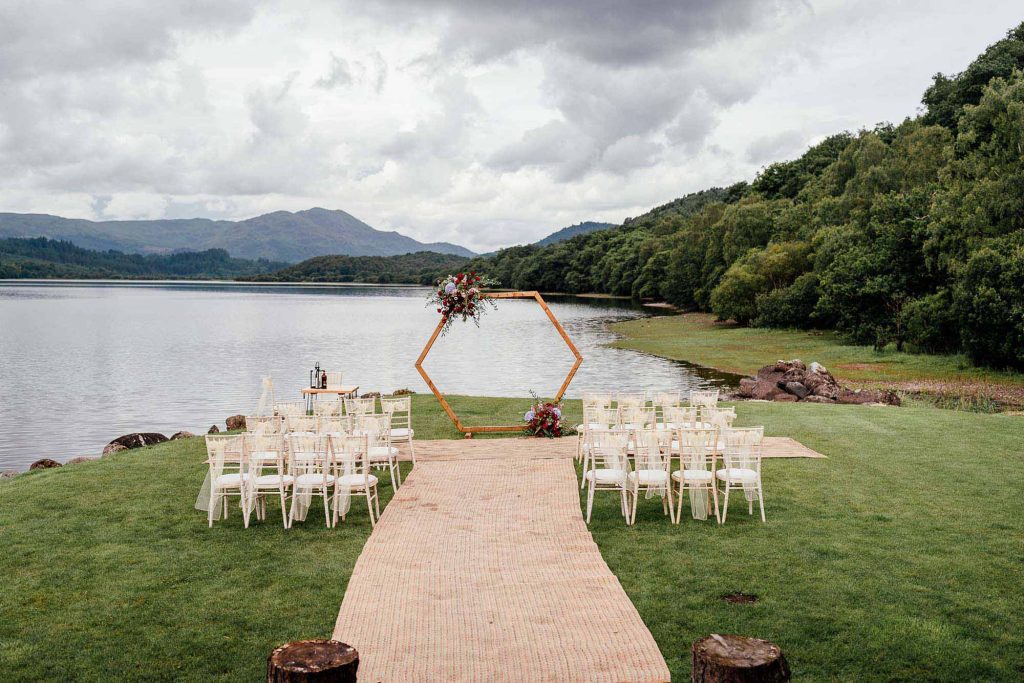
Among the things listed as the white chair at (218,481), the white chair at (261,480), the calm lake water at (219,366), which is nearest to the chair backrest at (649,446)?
the white chair at (261,480)

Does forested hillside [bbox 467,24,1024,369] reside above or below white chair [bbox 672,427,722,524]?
above

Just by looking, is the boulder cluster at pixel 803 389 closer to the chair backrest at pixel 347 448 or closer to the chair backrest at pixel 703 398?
the chair backrest at pixel 703 398

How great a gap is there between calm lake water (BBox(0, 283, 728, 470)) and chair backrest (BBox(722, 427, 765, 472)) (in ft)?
57.4

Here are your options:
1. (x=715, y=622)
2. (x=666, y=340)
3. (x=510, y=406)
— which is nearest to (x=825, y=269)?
(x=666, y=340)

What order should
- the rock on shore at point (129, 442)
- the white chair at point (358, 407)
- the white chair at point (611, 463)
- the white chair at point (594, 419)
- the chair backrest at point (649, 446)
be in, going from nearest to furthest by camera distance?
1. the white chair at point (611, 463)
2. the chair backrest at point (649, 446)
3. the white chair at point (594, 419)
4. the white chair at point (358, 407)
5. the rock on shore at point (129, 442)

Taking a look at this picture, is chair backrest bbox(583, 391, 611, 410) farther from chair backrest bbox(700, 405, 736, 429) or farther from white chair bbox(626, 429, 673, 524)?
white chair bbox(626, 429, 673, 524)

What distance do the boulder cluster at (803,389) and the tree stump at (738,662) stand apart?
2104 cm

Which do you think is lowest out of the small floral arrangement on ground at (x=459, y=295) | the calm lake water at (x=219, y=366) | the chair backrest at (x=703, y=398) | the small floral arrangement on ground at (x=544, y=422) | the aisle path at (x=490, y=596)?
the calm lake water at (x=219, y=366)

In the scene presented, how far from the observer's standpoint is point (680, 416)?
11742 millimetres

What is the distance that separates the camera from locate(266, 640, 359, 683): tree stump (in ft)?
13.0

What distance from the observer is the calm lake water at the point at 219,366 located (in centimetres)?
2611

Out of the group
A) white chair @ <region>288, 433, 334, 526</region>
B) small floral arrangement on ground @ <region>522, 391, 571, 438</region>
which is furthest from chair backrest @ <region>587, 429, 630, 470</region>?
small floral arrangement on ground @ <region>522, 391, 571, 438</region>

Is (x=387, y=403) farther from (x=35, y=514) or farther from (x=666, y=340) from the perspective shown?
(x=666, y=340)

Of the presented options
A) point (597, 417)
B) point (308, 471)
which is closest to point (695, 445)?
point (597, 417)
